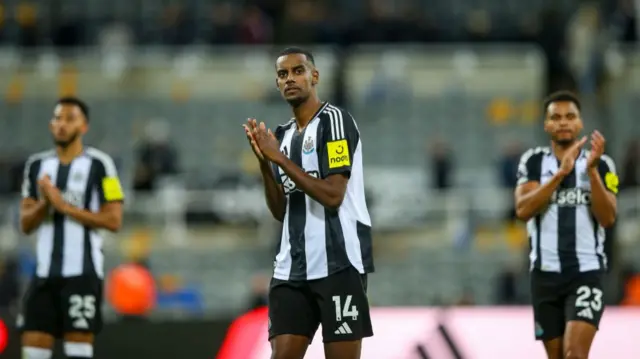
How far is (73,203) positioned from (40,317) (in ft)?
2.48

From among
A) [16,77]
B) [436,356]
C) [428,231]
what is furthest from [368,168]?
[436,356]

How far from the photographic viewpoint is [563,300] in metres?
7.38

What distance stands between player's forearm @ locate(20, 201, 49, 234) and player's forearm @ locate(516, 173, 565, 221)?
9.66 feet

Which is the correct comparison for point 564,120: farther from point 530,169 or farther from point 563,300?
point 563,300

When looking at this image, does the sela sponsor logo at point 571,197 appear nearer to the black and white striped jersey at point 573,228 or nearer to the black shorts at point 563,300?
the black and white striped jersey at point 573,228

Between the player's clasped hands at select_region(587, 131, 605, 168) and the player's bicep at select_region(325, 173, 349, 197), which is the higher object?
the player's clasped hands at select_region(587, 131, 605, 168)

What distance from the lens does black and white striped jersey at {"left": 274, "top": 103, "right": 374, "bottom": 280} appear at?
6.12 m

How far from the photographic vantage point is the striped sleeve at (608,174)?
7262 mm

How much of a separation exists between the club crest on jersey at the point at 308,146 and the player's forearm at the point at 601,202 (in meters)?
1.78

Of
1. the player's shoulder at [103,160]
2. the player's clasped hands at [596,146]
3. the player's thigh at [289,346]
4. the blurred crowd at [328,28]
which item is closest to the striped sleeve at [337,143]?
the player's thigh at [289,346]

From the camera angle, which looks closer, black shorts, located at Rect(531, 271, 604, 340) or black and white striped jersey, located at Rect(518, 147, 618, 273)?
black shorts, located at Rect(531, 271, 604, 340)

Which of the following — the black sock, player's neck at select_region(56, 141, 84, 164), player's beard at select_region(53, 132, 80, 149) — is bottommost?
the black sock

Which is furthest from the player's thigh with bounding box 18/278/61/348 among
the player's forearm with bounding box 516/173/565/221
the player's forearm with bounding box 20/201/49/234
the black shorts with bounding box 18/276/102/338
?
the player's forearm with bounding box 516/173/565/221

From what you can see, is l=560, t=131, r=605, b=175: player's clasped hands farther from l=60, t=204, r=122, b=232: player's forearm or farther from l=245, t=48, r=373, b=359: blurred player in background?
l=60, t=204, r=122, b=232: player's forearm
